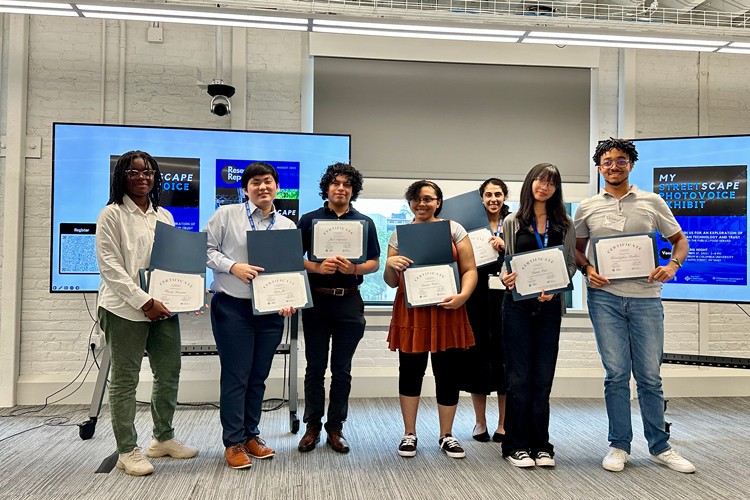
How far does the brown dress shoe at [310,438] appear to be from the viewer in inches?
111

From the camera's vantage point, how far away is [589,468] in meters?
2.65

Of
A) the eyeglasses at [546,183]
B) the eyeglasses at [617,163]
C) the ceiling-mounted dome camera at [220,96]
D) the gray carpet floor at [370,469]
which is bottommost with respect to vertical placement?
the gray carpet floor at [370,469]

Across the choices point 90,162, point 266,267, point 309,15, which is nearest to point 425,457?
point 266,267

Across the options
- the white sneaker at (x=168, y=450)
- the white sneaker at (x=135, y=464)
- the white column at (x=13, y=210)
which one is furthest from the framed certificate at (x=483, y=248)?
the white column at (x=13, y=210)

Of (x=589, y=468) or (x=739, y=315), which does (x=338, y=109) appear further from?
(x=739, y=315)

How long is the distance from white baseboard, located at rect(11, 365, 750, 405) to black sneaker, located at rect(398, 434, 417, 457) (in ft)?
4.81

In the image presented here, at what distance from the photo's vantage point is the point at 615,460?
2.63m

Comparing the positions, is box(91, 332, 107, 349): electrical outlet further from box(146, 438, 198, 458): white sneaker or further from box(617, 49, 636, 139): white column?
box(617, 49, 636, 139): white column

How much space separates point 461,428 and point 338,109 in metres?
2.60

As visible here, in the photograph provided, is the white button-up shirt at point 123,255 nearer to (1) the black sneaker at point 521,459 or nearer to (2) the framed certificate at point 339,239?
(2) the framed certificate at point 339,239

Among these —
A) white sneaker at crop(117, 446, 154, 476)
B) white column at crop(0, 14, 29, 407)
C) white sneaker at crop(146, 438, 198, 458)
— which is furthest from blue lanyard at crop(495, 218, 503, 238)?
white column at crop(0, 14, 29, 407)

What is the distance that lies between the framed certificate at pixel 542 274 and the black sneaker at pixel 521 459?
2.57ft

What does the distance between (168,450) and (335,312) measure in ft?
3.73

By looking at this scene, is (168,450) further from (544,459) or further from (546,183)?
(546,183)
